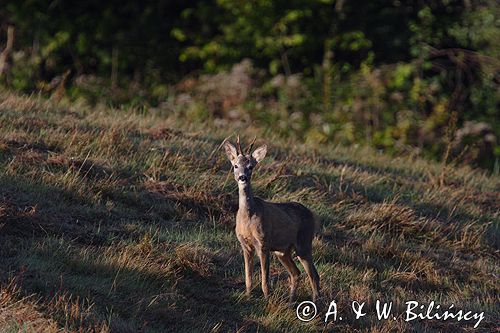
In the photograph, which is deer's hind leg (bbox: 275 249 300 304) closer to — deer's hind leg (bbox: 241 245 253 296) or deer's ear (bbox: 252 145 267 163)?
deer's hind leg (bbox: 241 245 253 296)

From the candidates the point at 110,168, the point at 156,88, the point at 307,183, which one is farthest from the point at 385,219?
the point at 156,88

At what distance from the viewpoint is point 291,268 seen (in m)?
9.46

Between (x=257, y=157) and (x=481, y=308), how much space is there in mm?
3002

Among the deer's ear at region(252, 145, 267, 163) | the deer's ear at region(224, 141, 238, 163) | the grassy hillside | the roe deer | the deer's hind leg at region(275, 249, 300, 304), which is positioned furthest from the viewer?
the deer's hind leg at region(275, 249, 300, 304)

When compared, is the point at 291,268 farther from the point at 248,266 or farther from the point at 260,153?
the point at 260,153

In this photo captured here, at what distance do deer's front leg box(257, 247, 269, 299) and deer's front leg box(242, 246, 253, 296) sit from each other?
138mm

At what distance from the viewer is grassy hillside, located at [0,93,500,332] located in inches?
340

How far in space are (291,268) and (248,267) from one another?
508 millimetres

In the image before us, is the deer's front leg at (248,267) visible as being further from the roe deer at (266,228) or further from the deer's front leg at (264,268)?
the deer's front leg at (264,268)

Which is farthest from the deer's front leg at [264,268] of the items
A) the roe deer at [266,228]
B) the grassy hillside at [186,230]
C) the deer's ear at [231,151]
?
the deer's ear at [231,151]

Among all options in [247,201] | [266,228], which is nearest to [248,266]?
[266,228]

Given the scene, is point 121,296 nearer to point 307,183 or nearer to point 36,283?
point 36,283

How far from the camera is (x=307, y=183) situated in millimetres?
12867

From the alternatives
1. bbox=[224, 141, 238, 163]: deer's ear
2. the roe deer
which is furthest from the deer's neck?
bbox=[224, 141, 238, 163]: deer's ear
